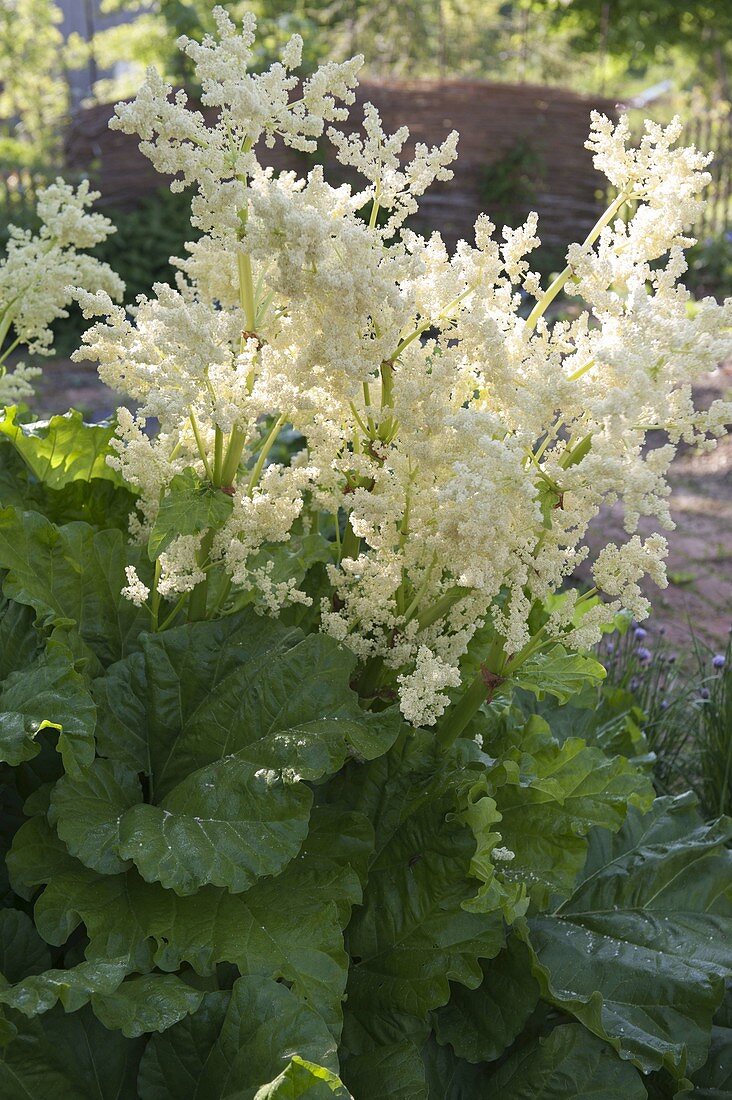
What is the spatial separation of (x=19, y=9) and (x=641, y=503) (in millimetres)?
13807

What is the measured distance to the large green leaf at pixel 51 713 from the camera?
1.55 metres

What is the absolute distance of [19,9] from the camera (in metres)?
12.9

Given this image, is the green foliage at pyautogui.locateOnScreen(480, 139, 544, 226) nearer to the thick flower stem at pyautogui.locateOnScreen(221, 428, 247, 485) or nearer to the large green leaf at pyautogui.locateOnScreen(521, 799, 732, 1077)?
the large green leaf at pyautogui.locateOnScreen(521, 799, 732, 1077)

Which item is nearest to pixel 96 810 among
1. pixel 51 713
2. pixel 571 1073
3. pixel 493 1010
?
pixel 51 713

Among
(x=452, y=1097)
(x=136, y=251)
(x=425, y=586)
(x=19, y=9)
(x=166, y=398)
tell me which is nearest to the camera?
(x=166, y=398)

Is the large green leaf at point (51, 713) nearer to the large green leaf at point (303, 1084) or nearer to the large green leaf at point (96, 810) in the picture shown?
the large green leaf at point (96, 810)

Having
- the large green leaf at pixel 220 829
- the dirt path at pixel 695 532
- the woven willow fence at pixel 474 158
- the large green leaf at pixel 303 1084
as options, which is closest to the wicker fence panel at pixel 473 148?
the woven willow fence at pixel 474 158

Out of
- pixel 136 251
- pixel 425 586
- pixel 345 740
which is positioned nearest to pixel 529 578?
pixel 425 586

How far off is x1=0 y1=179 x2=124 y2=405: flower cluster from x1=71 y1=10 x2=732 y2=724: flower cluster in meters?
0.50

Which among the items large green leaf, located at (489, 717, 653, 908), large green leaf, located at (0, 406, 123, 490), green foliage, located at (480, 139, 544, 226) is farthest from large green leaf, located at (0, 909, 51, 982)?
green foliage, located at (480, 139, 544, 226)

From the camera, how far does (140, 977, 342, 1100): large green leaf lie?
1423 mm

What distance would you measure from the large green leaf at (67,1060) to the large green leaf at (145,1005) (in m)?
0.14

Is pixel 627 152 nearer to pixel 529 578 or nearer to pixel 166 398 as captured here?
pixel 529 578

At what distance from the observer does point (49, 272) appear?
2.10 metres
